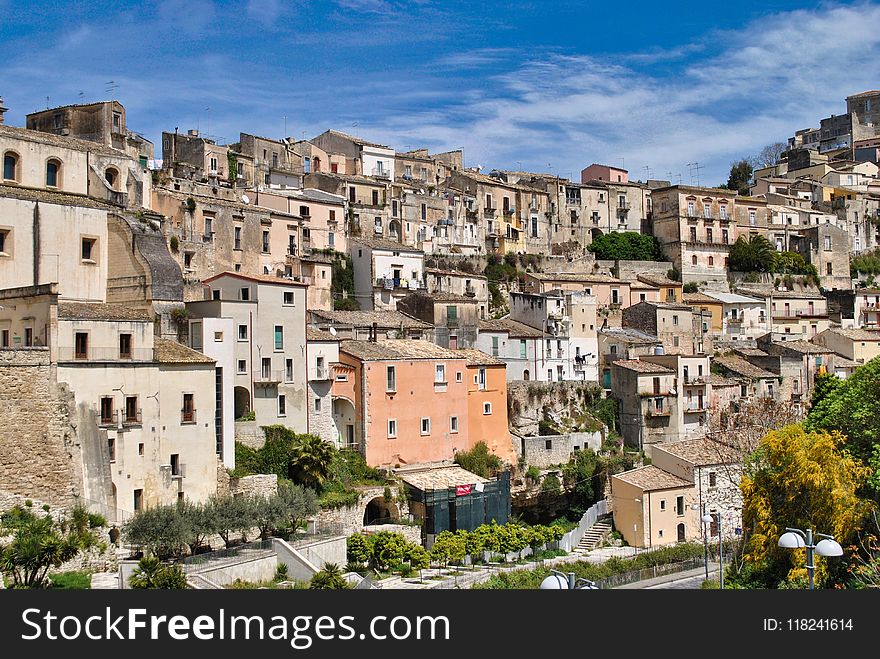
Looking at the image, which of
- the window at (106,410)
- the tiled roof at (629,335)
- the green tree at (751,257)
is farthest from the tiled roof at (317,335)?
the green tree at (751,257)

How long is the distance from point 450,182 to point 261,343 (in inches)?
1593

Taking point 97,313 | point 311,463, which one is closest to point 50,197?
point 97,313

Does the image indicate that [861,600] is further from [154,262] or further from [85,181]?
[85,181]

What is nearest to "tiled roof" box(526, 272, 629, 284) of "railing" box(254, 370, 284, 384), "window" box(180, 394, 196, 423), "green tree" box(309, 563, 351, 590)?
"railing" box(254, 370, 284, 384)

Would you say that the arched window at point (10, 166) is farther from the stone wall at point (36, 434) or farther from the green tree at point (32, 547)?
the green tree at point (32, 547)

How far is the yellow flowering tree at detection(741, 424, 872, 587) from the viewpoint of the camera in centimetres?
2922

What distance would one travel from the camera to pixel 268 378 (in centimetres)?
4128

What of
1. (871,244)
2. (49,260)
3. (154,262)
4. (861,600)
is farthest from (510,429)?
(871,244)

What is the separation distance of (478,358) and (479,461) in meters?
5.80

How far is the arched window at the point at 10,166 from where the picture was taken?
41500 millimetres

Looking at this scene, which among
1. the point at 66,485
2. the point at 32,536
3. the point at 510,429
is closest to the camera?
the point at 32,536

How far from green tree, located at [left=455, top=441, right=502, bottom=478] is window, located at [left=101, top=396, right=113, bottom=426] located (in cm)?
1881

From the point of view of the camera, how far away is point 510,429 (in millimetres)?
52719

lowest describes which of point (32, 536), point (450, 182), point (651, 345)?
point (32, 536)
